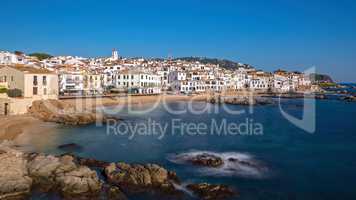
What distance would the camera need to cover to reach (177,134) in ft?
81.1

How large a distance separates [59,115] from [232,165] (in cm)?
1773

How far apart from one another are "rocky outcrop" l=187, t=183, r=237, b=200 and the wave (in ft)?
6.36

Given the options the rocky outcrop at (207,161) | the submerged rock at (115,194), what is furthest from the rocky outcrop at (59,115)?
the submerged rock at (115,194)

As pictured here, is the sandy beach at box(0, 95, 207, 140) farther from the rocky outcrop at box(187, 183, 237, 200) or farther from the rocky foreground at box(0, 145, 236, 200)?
the rocky outcrop at box(187, 183, 237, 200)

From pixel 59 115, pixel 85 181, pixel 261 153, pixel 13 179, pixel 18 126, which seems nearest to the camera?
pixel 13 179

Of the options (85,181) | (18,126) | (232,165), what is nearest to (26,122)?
(18,126)

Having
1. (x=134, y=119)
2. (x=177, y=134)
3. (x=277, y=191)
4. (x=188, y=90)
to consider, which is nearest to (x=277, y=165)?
(x=277, y=191)

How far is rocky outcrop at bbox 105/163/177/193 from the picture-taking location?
12.2 metres

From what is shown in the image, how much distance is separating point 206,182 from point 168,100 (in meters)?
42.8

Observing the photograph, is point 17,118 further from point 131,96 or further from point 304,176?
point 131,96

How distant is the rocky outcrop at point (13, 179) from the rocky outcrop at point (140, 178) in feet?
9.98

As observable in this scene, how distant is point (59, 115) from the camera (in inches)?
1100

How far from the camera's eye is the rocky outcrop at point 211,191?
11.7 meters

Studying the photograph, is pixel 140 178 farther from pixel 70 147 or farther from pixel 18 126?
pixel 18 126
